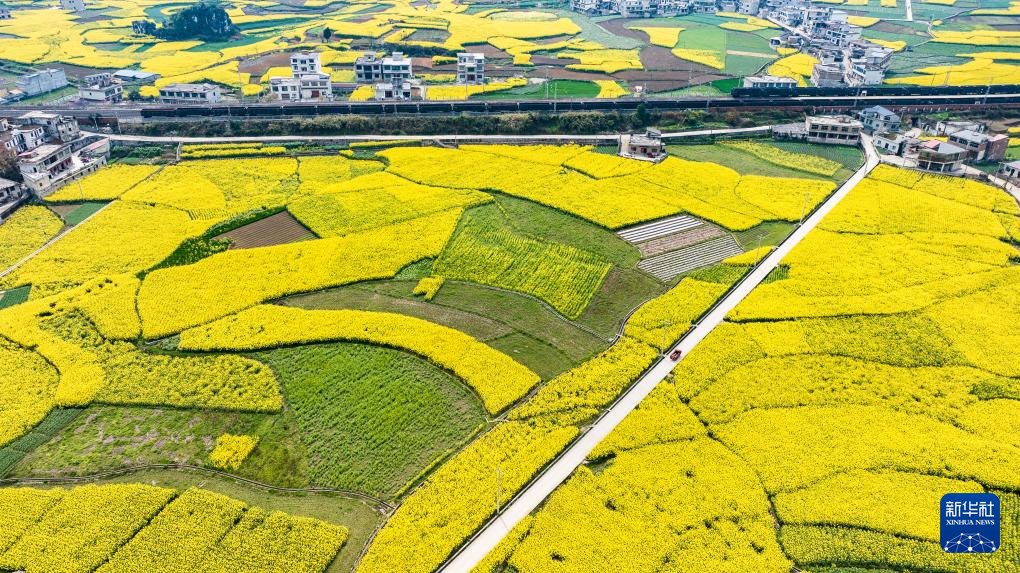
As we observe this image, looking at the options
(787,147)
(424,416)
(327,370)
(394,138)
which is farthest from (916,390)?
(394,138)

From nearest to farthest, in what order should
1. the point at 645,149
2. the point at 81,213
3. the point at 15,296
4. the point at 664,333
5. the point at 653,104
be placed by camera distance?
the point at 664,333
the point at 15,296
the point at 81,213
the point at 645,149
the point at 653,104

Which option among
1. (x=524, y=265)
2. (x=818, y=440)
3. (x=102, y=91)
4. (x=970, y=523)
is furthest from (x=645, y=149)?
(x=102, y=91)

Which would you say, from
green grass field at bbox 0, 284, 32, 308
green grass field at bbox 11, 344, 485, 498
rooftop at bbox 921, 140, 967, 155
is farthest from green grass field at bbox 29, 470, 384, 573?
rooftop at bbox 921, 140, 967, 155

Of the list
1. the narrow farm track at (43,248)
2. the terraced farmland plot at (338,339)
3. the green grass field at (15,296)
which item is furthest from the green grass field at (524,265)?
the narrow farm track at (43,248)

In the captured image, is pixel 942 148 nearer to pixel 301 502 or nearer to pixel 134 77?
pixel 301 502

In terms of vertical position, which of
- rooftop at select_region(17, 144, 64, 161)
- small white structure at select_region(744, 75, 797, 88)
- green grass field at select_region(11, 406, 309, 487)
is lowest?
green grass field at select_region(11, 406, 309, 487)

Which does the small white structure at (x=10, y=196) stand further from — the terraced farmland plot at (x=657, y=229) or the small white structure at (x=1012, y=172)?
the small white structure at (x=1012, y=172)

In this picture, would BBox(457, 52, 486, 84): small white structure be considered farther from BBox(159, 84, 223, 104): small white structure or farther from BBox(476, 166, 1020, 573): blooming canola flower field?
BBox(476, 166, 1020, 573): blooming canola flower field
